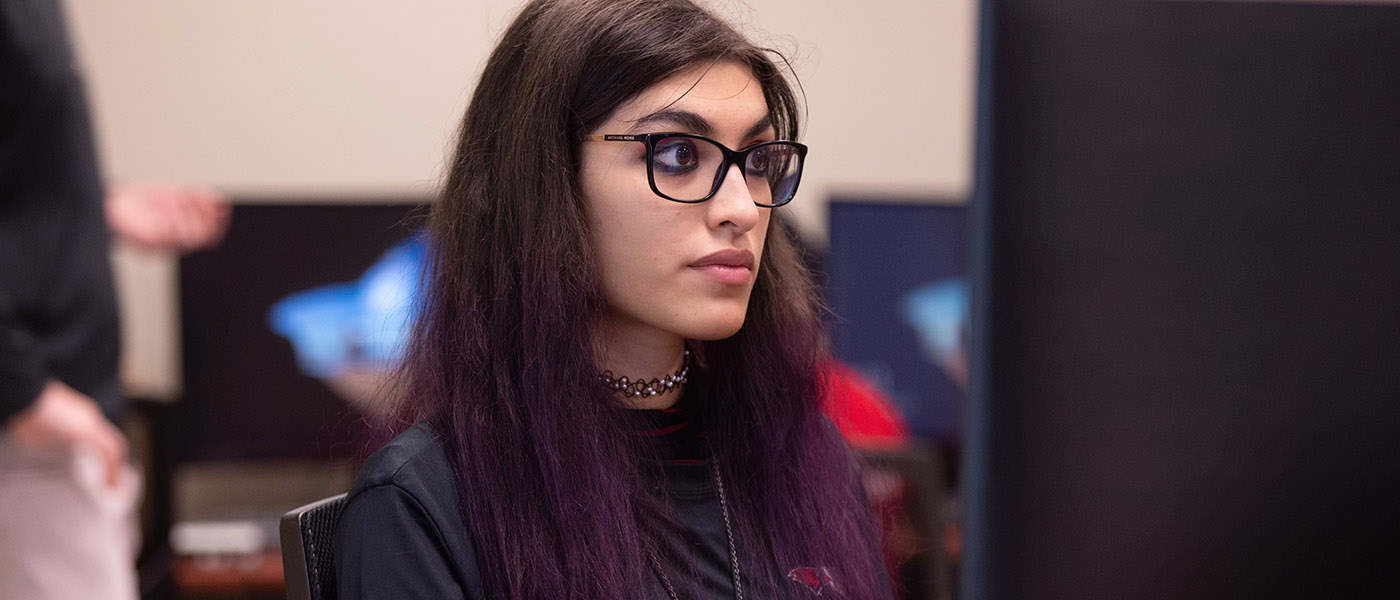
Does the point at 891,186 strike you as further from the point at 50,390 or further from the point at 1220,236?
the point at 1220,236

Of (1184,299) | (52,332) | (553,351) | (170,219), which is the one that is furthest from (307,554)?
(170,219)

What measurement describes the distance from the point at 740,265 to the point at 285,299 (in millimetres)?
1878

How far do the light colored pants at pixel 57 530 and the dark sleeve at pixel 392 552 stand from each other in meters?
1.10

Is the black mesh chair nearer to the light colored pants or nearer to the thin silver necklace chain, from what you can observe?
the thin silver necklace chain

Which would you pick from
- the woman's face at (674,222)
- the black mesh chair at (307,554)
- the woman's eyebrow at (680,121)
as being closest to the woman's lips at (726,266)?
the woman's face at (674,222)

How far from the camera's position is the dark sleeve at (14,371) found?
169cm

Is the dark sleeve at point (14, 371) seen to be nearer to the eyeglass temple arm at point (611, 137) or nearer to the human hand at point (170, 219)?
the human hand at point (170, 219)

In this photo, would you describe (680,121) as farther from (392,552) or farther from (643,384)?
(392,552)

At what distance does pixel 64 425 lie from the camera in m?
1.80

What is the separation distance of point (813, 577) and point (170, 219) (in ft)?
6.78

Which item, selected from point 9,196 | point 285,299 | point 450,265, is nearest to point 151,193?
point 285,299

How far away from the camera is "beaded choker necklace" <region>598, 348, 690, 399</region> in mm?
1059

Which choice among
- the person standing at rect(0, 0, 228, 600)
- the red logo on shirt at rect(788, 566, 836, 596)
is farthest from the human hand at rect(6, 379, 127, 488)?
the red logo on shirt at rect(788, 566, 836, 596)

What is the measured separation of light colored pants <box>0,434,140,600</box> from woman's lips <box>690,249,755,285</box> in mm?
1266
